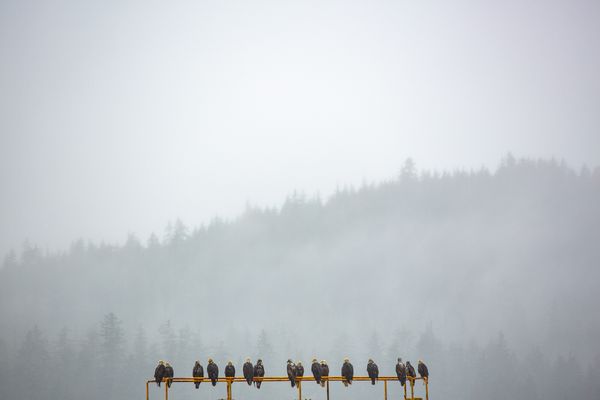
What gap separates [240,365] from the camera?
446 feet

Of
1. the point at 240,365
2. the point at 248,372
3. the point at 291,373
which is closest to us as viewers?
the point at 291,373

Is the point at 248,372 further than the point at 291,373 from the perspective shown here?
Yes

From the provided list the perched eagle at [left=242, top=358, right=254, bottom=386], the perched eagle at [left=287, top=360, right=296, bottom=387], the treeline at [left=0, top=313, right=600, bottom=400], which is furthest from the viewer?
the treeline at [left=0, top=313, right=600, bottom=400]

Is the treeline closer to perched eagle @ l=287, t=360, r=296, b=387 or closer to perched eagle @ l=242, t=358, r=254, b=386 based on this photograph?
perched eagle @ l=242, t=358, r=254, b=386

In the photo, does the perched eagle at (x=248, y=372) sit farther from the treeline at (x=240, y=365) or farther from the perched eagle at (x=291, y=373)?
the treeline at (x=240, y=365)

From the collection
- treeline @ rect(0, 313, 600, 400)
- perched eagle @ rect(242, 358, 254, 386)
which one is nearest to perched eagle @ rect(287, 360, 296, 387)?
perched eagle @ rect(242, 358, 254, 386)

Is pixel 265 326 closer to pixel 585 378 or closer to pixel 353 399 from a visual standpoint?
pixel 353 399

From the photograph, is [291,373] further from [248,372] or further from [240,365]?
[240,365]

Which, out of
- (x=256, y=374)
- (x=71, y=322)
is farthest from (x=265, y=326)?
(x=256, y=374)

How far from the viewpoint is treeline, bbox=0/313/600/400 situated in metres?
118

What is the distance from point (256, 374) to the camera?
3856 centimetres

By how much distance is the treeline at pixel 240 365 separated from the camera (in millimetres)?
117500

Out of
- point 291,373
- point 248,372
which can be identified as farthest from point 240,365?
point 291,373

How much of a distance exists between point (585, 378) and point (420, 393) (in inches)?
1857
